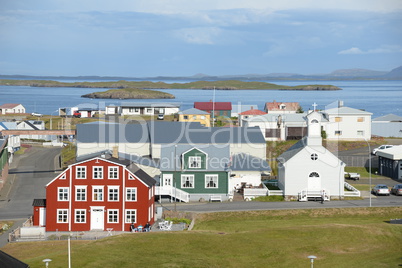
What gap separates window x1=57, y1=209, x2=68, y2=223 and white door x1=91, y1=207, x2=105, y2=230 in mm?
1861

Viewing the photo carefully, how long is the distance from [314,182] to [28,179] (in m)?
29.8

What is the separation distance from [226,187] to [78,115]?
3160 inches

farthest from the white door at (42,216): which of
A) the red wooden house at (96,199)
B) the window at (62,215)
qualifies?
the window at (62,215)

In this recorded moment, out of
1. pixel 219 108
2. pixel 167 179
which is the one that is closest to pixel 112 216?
pixel 167 179

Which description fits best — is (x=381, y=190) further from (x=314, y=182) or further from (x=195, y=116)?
(x=195, y=116)

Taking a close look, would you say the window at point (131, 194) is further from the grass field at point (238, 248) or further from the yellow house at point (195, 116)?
the yellow house at point (195, 116)

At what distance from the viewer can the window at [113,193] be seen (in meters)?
46.6

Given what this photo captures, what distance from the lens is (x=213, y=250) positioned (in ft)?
117

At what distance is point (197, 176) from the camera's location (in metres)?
55.2

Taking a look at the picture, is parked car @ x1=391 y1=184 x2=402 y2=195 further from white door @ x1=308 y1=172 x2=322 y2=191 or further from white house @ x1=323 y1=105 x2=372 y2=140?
white house @ x1=323 y1=105 x2=372 y2=140

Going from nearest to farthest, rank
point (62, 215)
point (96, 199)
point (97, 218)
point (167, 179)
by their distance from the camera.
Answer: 1. point (62, 215)
2. point (97, 218)
3. point (96, 199)
4. point (167, 179)

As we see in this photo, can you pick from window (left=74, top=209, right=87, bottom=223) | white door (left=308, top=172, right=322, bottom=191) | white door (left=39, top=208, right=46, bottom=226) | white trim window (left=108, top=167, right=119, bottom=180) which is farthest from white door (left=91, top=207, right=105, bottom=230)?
white door (left=308, top=172, right=322, bottom=191)

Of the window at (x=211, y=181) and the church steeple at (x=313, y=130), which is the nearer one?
the window at (x=211, y=181)

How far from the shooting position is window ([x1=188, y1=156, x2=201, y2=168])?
5528 centimetres
